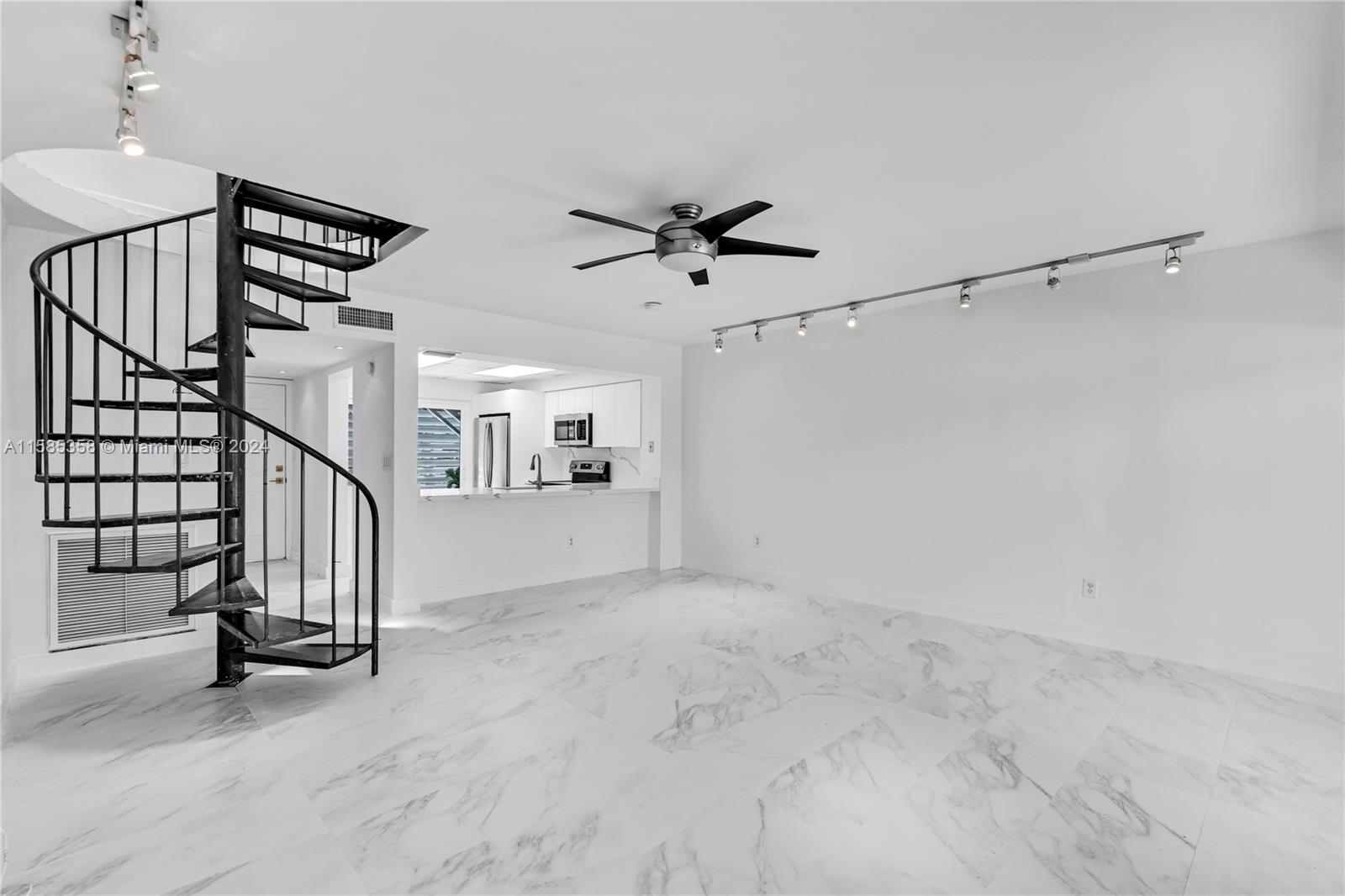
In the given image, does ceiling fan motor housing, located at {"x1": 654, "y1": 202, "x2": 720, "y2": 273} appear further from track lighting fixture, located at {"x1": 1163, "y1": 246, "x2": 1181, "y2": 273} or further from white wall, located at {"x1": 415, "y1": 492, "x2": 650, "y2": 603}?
white wall, located at {"x1": 415, "y1": 492, "x2": 650, "y2": 603}

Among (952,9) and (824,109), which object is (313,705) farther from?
(952,9)

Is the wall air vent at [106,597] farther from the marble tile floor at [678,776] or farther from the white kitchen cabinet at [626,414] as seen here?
the white kitchen cabinet at [626,414]

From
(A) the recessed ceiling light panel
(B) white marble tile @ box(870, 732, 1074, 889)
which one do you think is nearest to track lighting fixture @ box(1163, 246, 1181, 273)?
(B) white marble tile @ box(870, 732, 1074, 889)

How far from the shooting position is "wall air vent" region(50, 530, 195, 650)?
358cm

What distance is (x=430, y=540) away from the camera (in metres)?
5.33

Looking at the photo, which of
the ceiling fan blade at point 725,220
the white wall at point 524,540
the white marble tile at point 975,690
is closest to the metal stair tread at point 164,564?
the white wall at point 524,540

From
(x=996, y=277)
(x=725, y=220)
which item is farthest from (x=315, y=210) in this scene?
(x=996, y=277)

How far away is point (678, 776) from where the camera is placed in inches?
97.4

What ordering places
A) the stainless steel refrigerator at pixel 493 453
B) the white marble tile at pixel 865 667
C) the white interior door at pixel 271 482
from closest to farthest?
the white marble tile at pixel 865 667
the white interior door at pixel 271 482
the stainless steel refrigerator at pixel 493 453

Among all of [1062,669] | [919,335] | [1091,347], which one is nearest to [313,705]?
[1062,669]

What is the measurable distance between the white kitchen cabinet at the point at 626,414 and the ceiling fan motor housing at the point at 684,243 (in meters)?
3.74

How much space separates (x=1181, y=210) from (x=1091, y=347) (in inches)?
46.8

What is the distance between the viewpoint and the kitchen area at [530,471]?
555cm

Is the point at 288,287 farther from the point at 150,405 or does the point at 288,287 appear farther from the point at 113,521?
the point at 113,521
